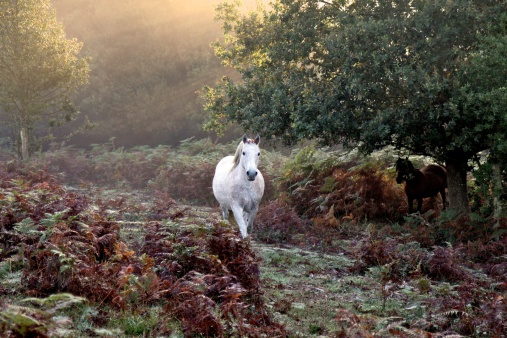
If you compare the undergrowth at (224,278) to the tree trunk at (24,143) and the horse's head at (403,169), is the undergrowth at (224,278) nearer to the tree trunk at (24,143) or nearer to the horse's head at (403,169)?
the horse's head at (403,169)

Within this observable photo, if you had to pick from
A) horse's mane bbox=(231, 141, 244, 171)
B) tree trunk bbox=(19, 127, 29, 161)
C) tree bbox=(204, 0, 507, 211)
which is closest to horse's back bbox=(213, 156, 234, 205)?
horse's mane bbox=(231, 141, 244, 171)

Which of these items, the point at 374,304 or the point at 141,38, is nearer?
the point at 374,304

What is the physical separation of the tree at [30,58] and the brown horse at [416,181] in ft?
56.4

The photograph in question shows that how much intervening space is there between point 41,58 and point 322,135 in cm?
1656

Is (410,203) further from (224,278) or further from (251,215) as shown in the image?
(224,278)

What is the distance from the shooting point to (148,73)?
4269cm

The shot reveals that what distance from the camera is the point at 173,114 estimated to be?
41375 millimetres

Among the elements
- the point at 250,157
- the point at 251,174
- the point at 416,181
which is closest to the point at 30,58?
the point at 250,157

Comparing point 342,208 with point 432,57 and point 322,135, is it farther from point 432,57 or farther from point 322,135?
point 432,57

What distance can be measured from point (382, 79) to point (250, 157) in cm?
412

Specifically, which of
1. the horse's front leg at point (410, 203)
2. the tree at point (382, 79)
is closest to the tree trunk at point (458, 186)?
the tree at point (382, 79)

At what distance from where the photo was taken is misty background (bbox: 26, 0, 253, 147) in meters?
41.2

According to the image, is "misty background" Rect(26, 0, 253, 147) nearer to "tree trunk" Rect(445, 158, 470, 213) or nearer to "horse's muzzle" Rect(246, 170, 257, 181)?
"tree trunk" Rect(445, 158, 470, 213)

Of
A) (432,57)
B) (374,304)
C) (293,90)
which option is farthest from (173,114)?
(374,304)
